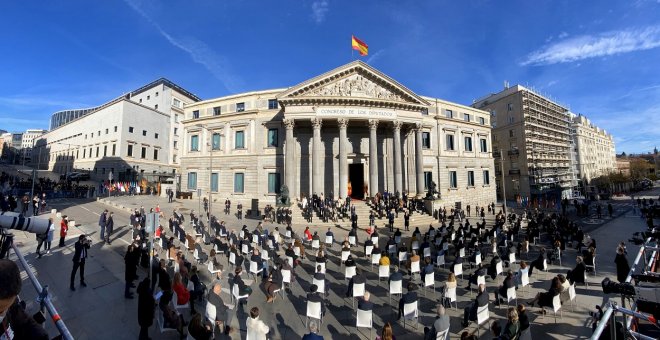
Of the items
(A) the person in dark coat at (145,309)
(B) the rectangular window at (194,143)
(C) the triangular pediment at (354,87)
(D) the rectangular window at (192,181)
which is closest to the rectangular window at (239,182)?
(D) the rectangular window at (192,181)

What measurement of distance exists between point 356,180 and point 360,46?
1482 centimetres

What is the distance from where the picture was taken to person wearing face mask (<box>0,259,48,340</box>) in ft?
7.28

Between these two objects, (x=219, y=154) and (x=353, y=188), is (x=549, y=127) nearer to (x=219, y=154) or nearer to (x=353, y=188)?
(x=353, y=188)

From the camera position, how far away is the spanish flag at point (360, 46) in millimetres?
28781

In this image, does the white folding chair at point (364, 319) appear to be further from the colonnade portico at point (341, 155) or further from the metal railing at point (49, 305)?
the colonnade portico at point (341, 155)

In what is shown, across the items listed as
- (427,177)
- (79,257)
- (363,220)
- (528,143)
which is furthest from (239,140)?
(528,143)

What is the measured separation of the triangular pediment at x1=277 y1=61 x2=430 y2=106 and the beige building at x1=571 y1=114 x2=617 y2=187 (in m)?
70.6

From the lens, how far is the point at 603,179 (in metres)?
73.9

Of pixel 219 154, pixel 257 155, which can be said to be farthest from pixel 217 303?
pixel 219 154

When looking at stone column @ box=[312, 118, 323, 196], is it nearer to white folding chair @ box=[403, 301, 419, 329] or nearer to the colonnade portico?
the colonnade portico

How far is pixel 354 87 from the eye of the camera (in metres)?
29.8

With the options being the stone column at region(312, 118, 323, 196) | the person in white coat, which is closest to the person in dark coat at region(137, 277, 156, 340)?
the person in white coat

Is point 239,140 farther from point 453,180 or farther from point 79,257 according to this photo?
point 453,180

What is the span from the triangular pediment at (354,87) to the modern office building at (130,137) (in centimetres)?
2915
